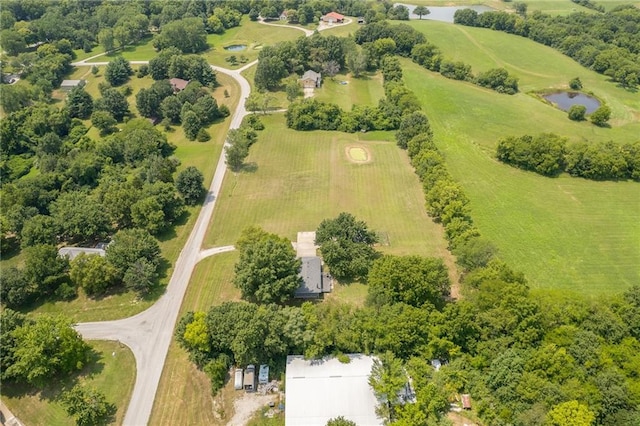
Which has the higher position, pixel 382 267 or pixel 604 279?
pixel 382 267

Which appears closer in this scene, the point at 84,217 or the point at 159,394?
the point at 159,394

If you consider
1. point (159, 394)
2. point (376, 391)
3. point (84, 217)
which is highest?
point (84, 217)

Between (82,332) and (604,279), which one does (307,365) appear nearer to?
(82,332)

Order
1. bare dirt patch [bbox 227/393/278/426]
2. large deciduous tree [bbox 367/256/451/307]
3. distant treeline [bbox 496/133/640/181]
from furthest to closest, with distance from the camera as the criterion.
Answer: distant treeline [bbox 496/133/640/181] < large deciduous tree [bbox 367/256/451/307] < bare dirt patch [bbox 227/393/278/426]

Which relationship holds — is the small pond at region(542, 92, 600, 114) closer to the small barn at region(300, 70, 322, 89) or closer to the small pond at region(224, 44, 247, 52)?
the small barn at region(300, 70, 322, 89)

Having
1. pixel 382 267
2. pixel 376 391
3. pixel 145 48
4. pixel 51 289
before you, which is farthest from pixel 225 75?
pixel 376 391

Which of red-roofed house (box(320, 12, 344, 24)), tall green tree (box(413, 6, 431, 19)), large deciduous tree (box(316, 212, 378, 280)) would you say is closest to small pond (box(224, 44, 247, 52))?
red-roofed house (box(320, 12, 344, 24))

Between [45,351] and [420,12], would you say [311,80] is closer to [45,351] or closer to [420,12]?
[420,12]
